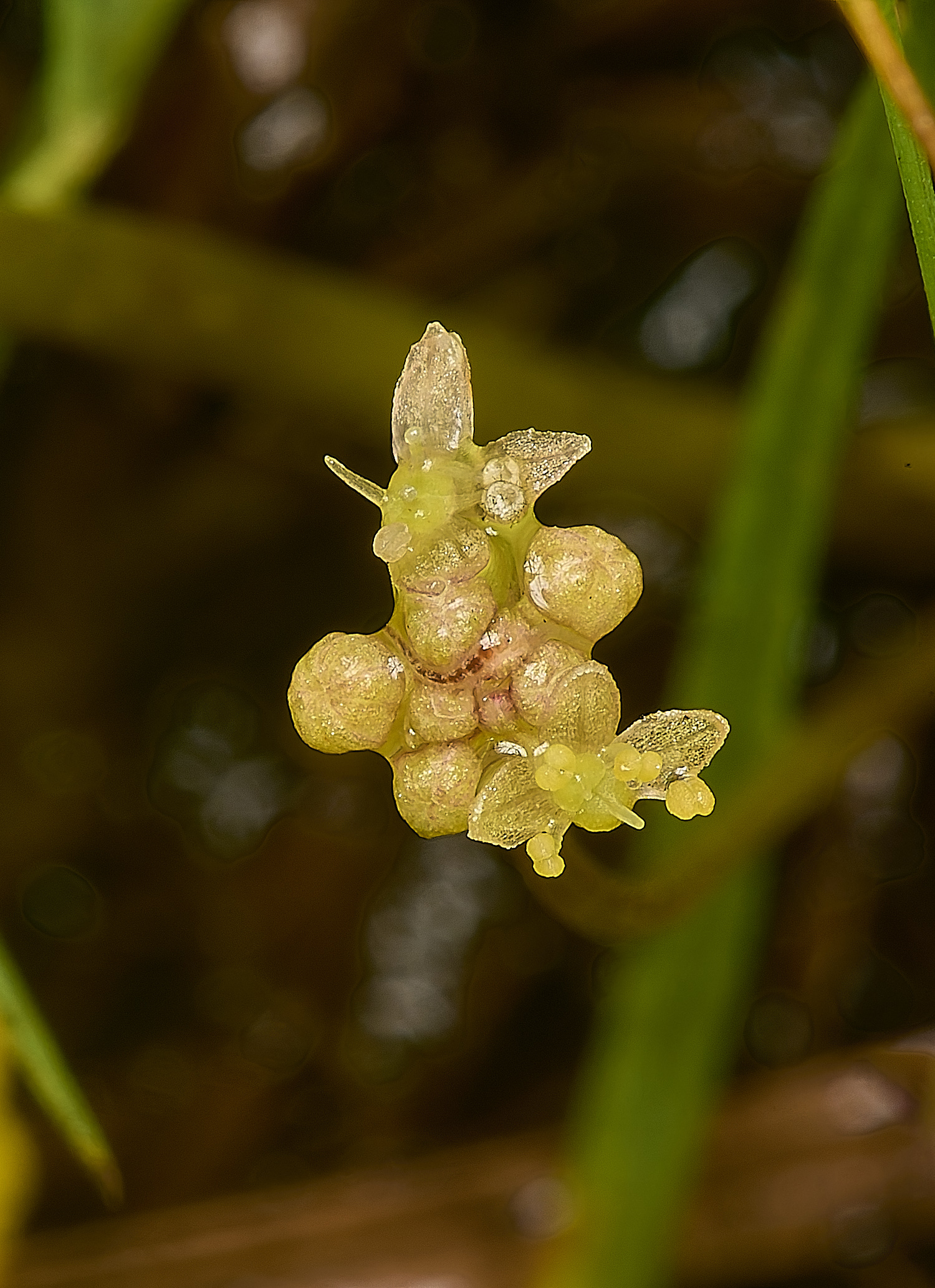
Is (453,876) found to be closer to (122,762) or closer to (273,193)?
(122,762)

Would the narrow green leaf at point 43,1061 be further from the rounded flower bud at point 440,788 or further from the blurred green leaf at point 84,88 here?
the blurred green leaf at point 84,88

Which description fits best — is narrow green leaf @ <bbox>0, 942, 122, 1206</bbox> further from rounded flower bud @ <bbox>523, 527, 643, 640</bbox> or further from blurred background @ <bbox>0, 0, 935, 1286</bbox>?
blurred background @ <bbox>0, 0, 935, 1286</bbox>

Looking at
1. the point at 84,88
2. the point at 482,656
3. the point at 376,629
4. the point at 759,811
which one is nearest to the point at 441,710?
the point at 482,656

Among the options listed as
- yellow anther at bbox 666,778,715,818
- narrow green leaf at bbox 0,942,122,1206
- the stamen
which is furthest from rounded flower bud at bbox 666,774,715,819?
narrow green leaf at bbox 0,942,122,1206

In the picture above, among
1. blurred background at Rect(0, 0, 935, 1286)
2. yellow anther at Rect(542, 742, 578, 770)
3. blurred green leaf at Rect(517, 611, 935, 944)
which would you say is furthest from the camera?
blurred background at Rect(0, 0, 935, 1286)

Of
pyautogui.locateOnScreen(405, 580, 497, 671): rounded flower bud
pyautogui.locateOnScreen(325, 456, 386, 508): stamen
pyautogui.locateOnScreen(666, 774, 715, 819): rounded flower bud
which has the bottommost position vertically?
pyautogui.locateOnScreen(666, 774, 715, 819): rounded flower bud

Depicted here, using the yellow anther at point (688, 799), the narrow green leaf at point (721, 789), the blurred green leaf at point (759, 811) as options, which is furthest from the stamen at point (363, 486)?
the narrow green leaf at point (721, 789)

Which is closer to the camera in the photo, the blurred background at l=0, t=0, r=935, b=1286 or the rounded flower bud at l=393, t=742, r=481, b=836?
the rounded flower bud at l=393, t=742, r=481, b=836

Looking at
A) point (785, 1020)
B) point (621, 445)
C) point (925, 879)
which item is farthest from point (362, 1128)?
point (621, 445)

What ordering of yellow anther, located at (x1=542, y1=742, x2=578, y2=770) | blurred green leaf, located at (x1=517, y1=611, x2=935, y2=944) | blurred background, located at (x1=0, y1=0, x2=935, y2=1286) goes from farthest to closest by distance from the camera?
blurred background, located at (x1=0, y1=0, x2=935, y2=1286), blurred green leaf, located at (x1=517, y1=611, x2=935, y2=944), yellow anther, located at (x1=542, y1=742, x2=578, y2=770)
